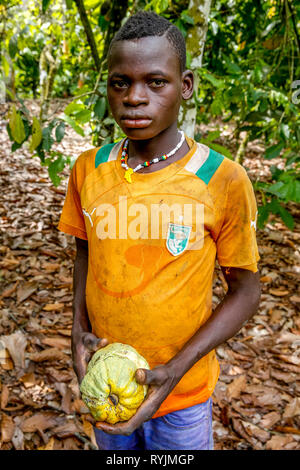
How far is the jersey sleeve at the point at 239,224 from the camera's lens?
1.21 m

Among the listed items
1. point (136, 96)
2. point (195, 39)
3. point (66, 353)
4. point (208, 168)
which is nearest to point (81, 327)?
point (208, 168)

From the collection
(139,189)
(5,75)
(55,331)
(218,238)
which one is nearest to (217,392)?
(55,331)

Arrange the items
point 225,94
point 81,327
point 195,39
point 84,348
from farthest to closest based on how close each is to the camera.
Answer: point 225,94 → point 195,39 → point 81,327 → point 84,348

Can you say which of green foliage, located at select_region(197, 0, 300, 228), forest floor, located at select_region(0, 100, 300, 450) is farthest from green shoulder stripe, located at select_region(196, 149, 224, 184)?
green foliage, located at select_region(197, 0, 300, 228)

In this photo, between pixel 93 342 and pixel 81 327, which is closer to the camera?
pixel 93 342

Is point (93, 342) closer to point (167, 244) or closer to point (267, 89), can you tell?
point (167, 244)

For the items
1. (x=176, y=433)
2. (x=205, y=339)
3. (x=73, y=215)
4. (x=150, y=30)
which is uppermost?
(x=150, y=30)

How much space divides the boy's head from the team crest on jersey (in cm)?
30

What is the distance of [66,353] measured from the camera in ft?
8.92

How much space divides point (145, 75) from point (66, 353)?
2.15 metres

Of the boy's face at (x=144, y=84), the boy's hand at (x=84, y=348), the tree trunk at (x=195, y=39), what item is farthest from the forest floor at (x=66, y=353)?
the tree trunk at (x=195, y=39)

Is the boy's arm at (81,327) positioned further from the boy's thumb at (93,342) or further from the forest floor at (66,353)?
the forest floor at (66,353)

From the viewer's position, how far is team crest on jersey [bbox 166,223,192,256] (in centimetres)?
122

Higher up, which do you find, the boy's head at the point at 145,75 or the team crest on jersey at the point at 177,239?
the boy's head at the point at 145,75
